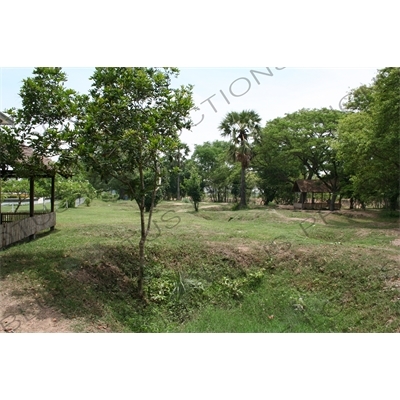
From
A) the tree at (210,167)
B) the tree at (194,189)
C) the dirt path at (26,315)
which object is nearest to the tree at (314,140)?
the tree at (194,189)

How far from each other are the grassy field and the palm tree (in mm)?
13328

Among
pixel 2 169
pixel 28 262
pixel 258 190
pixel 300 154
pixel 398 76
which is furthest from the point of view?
pixel 258 190

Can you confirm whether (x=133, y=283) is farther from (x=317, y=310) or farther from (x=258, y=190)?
(x=258, y=190)

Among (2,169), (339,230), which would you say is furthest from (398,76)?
(2,169)

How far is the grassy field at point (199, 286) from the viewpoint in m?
5.38

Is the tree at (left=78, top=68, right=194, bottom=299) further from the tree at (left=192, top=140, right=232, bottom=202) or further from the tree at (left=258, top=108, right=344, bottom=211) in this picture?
the tree at (left=192, top=140, right=232, bottom=202)

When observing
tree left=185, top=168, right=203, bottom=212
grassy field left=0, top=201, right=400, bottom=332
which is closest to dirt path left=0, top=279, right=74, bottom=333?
grassy field left=0, top=201, right=400, bottom=332

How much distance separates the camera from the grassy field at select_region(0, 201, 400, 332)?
5.38 meters

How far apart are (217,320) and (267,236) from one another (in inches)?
164

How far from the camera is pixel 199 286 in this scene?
22.5 ft

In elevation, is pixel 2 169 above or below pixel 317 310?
above

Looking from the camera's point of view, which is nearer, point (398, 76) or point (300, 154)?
point (398, 76)

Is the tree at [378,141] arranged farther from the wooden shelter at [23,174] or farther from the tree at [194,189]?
the wooden shelter at [23,174]

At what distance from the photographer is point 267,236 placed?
968cm
